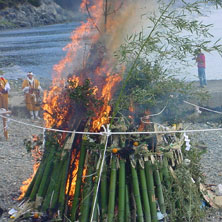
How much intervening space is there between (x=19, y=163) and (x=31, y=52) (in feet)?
75.2

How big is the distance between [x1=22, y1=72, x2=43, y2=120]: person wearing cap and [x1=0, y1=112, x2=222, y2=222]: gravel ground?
120 centimetres

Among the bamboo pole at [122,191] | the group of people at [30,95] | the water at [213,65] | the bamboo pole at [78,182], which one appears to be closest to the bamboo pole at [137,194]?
the bamboo pole at [122,191]

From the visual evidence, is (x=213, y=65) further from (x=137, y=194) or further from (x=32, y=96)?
(x=137, y=194)

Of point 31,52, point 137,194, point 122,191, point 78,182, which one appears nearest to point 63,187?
point 78,182

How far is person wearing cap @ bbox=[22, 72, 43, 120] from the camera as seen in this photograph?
13086mm

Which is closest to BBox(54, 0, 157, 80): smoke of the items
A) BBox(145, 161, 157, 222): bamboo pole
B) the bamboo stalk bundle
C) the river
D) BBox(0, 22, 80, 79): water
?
the bamboo stalk bundle

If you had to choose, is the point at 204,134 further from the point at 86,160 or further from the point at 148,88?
the point at 86,160

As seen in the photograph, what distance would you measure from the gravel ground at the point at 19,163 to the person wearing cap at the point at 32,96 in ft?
3.93

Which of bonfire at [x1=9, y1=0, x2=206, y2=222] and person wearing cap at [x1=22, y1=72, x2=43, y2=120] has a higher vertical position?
person wearing cap at [x1=22, y1=72, x2=43, y2=120]

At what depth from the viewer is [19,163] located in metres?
8.04

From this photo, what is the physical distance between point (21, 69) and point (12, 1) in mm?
25871

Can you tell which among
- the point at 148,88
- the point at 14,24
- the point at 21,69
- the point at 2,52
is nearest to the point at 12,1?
the point at 14,24

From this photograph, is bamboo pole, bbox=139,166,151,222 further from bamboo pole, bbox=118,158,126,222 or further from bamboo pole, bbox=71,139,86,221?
bamboo pole, bbox=71,139,86,221

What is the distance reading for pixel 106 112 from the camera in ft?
16.8
